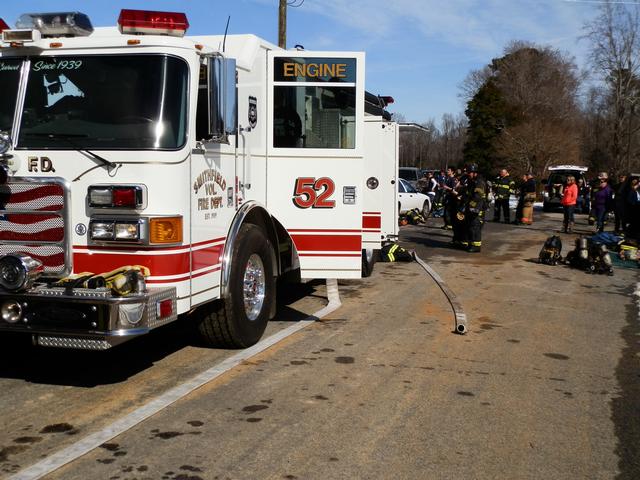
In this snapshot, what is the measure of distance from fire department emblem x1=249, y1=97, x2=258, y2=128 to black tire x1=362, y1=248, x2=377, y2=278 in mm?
4220

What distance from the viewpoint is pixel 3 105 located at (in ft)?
16.7

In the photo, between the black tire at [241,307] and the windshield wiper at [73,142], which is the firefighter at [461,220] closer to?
the black tire at [241,307]

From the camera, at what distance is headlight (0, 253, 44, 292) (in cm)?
455

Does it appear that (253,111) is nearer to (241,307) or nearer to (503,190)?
(241,307)

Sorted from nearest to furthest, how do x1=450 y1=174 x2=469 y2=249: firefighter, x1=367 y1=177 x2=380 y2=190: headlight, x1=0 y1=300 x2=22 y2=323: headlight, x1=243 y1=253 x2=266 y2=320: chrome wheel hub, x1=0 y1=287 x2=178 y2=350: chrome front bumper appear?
x1=0 y1=287 x2=178 y2=350: chrome front bumper
x1=0 y1=300 x2=22 y2=323: headlight
x1=243 y1=253 x2=266 y2=320: chrome wheel hub
x1=367 y1=177 x2=380 y2=190: headlight
x1=450 y1=174 x2=469 y2=249: firefighter

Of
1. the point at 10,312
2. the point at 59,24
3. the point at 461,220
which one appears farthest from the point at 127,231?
the point at 461,220

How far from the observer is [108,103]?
491 cm

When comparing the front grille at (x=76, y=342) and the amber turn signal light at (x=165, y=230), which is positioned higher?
the amber turn signal light at (x=165, y=230)

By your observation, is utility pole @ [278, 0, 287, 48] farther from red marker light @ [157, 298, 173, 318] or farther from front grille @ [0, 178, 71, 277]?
red marker light @ [157, 298, 173, 318]

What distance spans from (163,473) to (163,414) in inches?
34.0

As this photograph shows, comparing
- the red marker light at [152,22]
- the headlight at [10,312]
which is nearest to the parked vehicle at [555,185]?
the red marker light at [152,22]

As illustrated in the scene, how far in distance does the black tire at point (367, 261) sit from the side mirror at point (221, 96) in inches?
213

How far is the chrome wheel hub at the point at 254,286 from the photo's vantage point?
614 cm

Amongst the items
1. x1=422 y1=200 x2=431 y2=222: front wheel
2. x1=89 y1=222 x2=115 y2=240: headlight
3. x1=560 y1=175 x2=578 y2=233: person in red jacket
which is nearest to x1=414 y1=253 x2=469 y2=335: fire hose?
x1=89 y1=222 x2=115 y2=240: headlight
